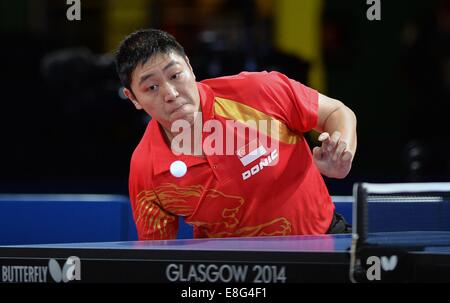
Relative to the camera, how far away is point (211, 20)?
9.18 meters

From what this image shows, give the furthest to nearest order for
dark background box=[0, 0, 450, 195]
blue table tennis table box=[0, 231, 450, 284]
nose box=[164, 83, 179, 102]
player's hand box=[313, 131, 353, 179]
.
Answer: dark background box=[0, 0, 450, 195] → nose box=[164, 83, 179, 102] → player's hand box=[313, 131, 353, 179] → blue table tennis table box=[0, 231, 450, 284]

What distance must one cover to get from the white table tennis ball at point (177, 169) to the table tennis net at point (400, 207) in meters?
0.95

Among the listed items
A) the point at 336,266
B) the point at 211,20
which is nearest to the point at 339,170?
the point at 336,266

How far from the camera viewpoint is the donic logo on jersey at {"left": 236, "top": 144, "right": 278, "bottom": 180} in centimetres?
366

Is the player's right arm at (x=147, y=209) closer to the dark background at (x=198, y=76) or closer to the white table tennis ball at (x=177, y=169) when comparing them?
the white table tennis ball at (x=177, y=169)

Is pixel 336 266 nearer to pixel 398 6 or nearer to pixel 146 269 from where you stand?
pixel 146 269

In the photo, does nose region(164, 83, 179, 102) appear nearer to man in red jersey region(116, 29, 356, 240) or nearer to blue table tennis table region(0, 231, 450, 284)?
man in red jersey region(116, 29, 356, 240)

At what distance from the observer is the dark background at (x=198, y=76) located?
24.9 ft

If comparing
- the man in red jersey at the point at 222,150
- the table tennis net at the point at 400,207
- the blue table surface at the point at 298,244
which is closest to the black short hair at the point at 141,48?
the man in red jersey at the point at 222,150

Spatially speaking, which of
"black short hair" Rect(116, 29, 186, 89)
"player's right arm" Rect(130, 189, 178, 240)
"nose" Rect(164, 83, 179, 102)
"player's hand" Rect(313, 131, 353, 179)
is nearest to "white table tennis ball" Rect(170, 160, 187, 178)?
"player's right arm" Rect(130, 189, 178, 240)

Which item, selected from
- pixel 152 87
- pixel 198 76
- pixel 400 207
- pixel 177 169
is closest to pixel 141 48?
pixel 152 87

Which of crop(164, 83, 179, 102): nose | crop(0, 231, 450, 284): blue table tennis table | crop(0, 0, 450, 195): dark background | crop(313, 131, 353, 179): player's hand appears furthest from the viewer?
crop(0, 0, 450, 195): dark background

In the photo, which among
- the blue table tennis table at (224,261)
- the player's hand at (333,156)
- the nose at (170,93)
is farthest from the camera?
the nose at (170,93)

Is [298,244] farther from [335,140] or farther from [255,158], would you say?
[255,158]
